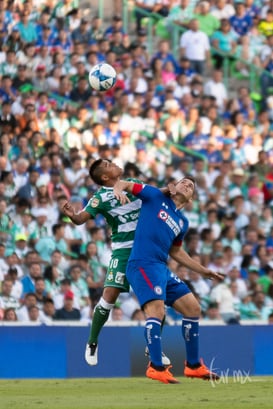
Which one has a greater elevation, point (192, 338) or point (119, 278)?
point (119, 278)

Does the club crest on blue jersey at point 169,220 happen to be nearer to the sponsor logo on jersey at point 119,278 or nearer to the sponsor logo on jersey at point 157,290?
the sponsor logo on jersey at point 157,290

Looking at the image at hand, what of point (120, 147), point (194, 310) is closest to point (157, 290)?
point (194, 310)

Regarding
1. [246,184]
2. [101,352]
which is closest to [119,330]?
[101,352]

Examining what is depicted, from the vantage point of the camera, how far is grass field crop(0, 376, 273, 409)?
36.0 ft

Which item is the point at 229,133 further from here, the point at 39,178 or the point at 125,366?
the point at 125,366

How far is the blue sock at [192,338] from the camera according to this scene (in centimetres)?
1333

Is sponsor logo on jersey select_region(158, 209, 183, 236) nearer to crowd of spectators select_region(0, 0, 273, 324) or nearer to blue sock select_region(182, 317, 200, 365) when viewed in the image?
blue sock select_region(182, 317, 200, 365)

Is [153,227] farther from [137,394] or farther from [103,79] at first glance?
[103,79]

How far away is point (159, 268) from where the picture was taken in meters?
13.1

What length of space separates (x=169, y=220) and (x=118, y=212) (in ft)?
2.72

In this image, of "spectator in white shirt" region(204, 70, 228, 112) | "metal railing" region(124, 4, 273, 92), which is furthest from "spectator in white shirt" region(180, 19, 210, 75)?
"spectator in white shirt" region(204, 70, 228, 112)

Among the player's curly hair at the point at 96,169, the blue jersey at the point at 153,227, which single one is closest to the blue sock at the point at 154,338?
the blue jersey at the point at 153,227

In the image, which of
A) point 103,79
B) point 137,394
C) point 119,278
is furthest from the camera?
Answer: point 103,79

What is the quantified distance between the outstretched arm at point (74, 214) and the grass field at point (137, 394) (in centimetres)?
167
